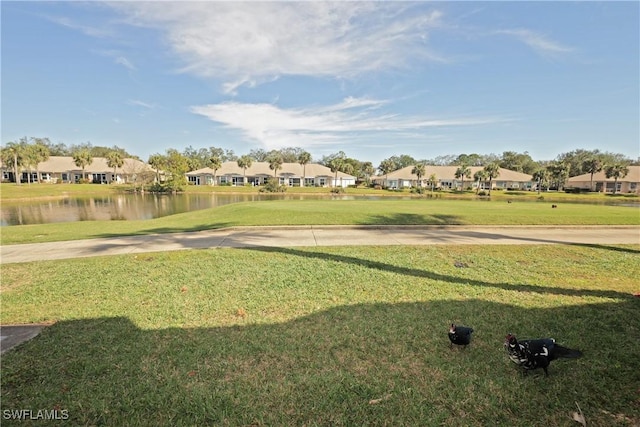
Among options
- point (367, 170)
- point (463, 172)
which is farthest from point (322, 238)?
point (367, 170)

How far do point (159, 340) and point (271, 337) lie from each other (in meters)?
1.68

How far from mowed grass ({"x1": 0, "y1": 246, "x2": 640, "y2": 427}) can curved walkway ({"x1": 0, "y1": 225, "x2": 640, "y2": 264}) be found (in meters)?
2.60

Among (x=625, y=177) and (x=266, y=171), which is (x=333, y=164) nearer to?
(x=266, y=171)

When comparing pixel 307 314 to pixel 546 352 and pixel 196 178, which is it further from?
pixel 196 178

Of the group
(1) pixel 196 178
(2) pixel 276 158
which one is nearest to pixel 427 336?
(2) pixel 276 158

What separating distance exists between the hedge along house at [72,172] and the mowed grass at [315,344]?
72.1 meters

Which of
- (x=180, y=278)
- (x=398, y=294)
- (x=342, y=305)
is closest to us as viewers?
(x=342, y=305)

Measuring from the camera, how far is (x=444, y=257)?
9773mm

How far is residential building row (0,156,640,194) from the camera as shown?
7325 centimetres

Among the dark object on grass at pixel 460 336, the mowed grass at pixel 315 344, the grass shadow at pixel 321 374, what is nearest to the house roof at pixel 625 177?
the mowed grass at pixel 315 344

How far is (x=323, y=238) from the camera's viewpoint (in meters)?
12.8

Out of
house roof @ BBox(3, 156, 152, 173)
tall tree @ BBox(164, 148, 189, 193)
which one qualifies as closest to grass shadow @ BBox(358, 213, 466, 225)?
tall tree @ BBox(164, 148, 189, 193)

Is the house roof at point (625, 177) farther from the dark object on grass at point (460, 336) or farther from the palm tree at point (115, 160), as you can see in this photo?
the palm tree at point (115, 160)

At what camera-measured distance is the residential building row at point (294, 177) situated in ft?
240
